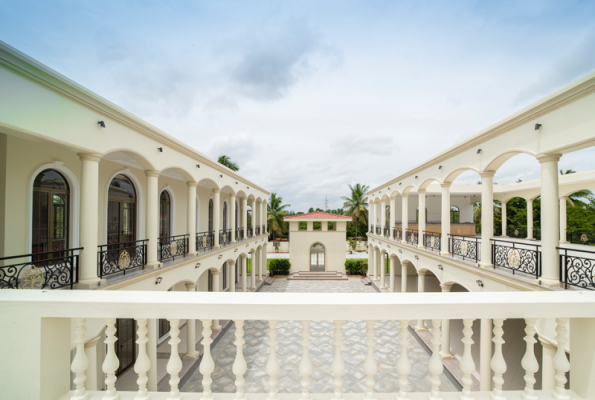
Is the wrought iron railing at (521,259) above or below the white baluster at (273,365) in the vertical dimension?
below

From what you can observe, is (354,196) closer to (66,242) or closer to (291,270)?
(291,270)

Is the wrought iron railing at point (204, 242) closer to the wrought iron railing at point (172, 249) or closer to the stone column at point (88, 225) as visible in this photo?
the wrought iron railing at point (172, 249)

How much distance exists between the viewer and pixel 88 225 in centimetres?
607

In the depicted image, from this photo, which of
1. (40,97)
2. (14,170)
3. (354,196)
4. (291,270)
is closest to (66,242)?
(14,170)

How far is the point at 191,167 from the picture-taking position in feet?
34.5

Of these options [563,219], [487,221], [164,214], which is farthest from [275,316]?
[563,219]

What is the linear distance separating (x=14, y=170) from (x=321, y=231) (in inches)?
841

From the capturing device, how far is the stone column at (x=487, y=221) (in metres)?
8.26

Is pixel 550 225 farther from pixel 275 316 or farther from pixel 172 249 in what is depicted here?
pixel 172 249

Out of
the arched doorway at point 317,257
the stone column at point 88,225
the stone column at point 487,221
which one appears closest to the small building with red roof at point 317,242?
the arched doorway at point 317,257

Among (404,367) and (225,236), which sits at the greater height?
(404,367)

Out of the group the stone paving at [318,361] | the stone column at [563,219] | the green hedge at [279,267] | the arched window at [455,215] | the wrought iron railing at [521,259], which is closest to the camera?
the wrought iron railing at [521,259]

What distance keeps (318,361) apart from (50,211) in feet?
31.3

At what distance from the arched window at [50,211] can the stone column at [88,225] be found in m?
1.67
